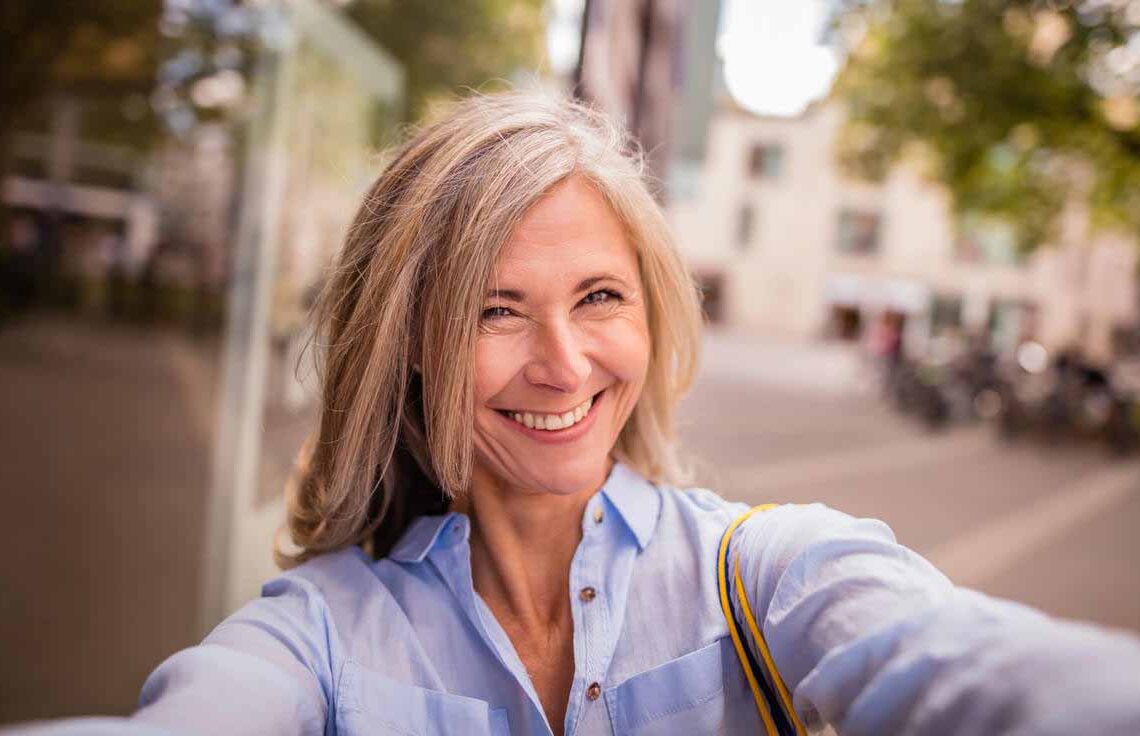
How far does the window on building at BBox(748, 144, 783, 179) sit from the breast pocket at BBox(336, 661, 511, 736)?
43.4 ft

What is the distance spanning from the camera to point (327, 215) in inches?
104

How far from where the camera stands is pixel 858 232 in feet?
38.7

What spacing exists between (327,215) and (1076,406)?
9.18 m

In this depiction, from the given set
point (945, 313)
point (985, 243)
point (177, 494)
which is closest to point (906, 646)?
point (177, 494)

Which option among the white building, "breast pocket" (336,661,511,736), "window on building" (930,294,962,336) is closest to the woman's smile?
"breast pocket" (336,661,511,736)

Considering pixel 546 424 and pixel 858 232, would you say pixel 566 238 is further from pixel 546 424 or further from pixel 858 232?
pixel 858 232

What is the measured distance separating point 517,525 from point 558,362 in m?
0.27

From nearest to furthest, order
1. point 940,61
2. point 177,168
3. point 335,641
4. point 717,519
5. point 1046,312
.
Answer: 1. point 335,641
2. point 717,519
3. point 177,168
4. point 940,61
5. point 1046,312

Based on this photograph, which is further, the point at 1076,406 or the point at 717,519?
the point at 1076,406

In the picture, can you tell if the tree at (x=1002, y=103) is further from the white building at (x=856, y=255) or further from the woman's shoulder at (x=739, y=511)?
the woman's shoulder at (x=739, y=511)

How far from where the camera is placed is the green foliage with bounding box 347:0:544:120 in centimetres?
339

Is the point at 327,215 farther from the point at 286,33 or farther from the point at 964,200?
the point at 964,200

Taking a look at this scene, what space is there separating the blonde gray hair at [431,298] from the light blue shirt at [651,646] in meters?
0.10

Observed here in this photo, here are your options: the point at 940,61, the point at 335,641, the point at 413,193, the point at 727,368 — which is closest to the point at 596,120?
the point at 413,193
